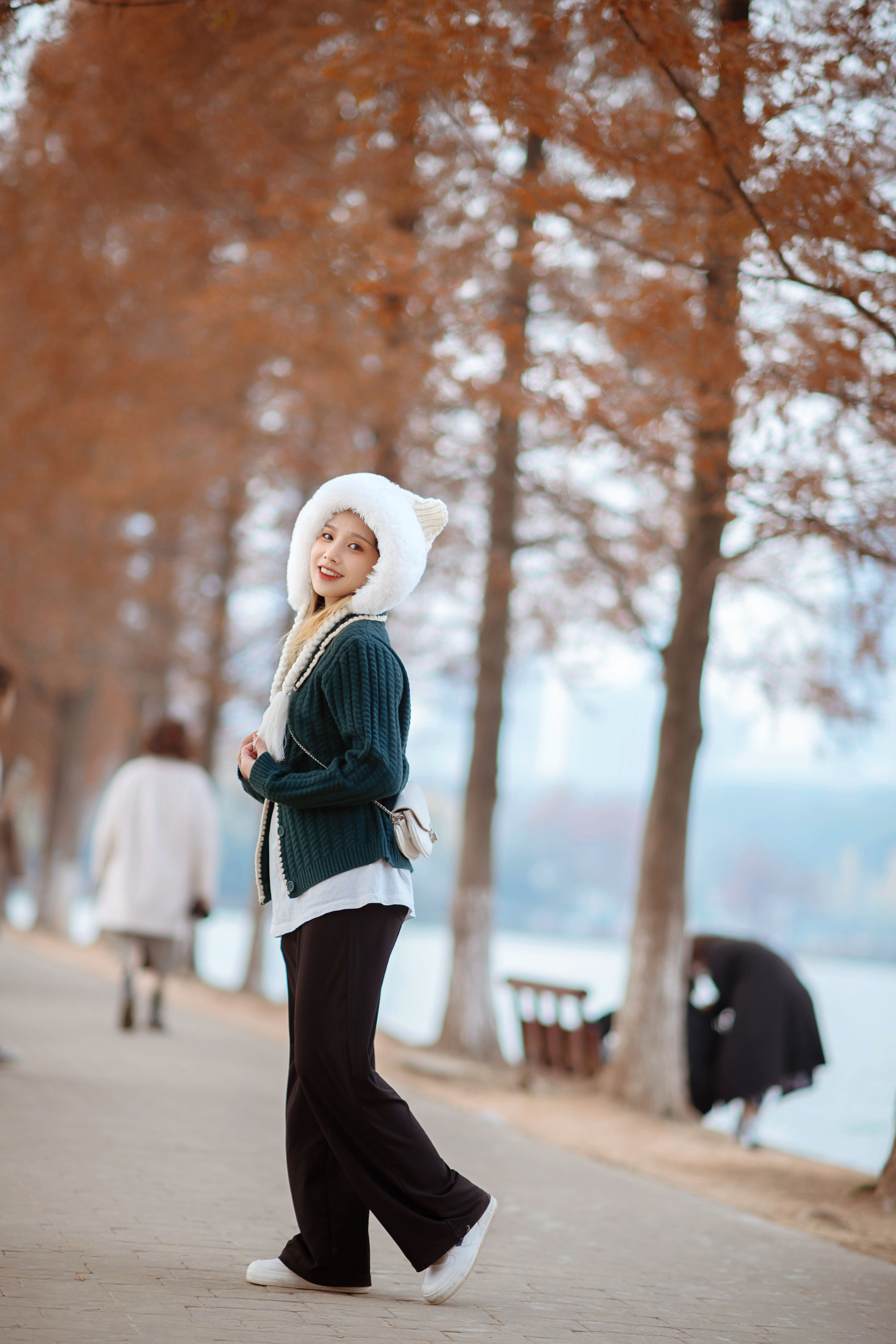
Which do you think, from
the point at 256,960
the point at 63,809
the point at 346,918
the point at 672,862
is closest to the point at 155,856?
the point at 672,862

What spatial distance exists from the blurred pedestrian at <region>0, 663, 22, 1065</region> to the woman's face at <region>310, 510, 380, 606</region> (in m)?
3.23

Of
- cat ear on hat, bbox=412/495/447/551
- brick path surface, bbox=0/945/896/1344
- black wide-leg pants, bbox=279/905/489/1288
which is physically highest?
cat ear on hat, bbox=412/495/447/551

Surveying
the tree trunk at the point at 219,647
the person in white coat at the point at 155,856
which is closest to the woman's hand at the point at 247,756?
the person in white coat at the point at 155,856

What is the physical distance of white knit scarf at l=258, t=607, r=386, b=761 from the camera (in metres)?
3.65

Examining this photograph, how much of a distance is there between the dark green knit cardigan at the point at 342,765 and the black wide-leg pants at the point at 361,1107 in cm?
16

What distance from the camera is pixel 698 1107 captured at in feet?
32.1

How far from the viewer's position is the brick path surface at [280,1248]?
129 inches

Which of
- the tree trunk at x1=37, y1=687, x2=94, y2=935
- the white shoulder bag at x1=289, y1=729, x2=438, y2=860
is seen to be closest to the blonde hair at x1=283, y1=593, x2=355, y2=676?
the white shoulder bag at x1=289, y1=729, x2=438, y2=860

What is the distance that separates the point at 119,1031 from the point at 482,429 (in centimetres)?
621

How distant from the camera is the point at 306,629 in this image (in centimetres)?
381

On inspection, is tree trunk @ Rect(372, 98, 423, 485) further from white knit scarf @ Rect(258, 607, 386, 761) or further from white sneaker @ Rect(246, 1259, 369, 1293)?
white sneaker @ Rect(246, 1259, 369, 1293)

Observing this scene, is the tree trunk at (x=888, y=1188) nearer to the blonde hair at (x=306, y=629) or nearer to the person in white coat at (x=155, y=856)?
the blonde hair at (x=306, y=629)

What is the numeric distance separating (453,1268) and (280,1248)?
852mm

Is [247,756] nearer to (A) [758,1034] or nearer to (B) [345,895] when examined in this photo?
(B) [345,895]
